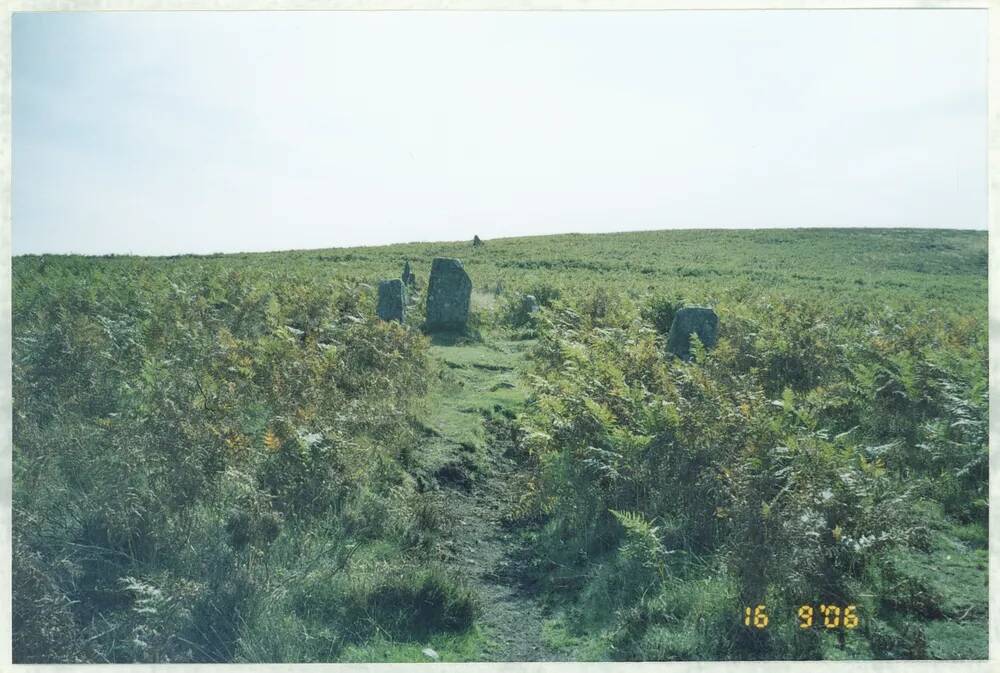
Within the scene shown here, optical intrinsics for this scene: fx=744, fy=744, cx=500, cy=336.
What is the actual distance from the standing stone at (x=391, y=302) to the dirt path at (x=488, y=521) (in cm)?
242

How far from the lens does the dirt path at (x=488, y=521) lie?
5504 millimetres

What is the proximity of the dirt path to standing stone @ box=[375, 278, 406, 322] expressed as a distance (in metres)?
2.42

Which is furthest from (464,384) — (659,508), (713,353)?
(659,508)

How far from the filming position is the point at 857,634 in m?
5.04

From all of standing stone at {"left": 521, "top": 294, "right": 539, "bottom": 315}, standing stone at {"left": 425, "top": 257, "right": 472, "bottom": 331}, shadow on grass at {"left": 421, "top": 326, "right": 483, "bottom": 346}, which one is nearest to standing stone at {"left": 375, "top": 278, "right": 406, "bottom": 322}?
shadow on grass at {"left": 421, "top": 326, "right": 483, "bottom": 346}

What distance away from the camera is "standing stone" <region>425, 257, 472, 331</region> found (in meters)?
14.9

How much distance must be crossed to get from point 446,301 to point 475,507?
796cm

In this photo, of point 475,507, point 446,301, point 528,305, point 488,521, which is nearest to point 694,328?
point 475,507

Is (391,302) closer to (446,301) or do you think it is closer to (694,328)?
(446,301)

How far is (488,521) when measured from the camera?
7.16 m

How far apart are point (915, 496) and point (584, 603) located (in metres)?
3.14
